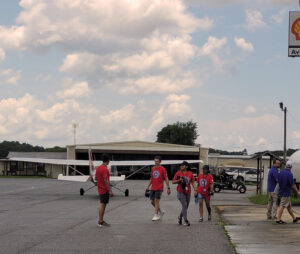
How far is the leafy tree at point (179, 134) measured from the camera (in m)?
140

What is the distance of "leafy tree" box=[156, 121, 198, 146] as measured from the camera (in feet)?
459

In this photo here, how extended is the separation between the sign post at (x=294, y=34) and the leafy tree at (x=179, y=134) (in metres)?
125

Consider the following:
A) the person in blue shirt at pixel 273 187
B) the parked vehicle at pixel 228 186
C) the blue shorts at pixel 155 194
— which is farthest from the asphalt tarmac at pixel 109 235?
the parked vehicle at pixel 228 186

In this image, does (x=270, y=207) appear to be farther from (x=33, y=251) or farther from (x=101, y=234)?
(x=33, y=251)

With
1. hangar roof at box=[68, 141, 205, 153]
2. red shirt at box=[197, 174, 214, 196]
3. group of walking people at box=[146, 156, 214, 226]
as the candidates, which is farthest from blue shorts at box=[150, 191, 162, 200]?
hangar roof at box=[68, 141, 205, 153]

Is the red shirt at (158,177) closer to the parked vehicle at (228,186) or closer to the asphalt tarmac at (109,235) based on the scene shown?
the asphalt tarmac at (109,235)

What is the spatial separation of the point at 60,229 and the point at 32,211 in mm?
6266

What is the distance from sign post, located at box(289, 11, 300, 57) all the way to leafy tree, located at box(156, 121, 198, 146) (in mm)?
125402

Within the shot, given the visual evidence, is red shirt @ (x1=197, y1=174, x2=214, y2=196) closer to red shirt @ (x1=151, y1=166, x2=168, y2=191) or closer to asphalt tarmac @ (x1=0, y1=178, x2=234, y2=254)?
asphalt tarmac @ (x1=0, y1=178, x2=234, y2=254)

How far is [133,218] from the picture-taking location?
1545 cm

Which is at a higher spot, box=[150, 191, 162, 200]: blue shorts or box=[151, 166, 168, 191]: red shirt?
box=[151, 166, 168, 191]: red shirt

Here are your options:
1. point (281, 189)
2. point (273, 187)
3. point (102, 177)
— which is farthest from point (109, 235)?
point (273, 187)

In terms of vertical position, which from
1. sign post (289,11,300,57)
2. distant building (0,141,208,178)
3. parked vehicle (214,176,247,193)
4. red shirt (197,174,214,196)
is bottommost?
parked vehicle (214,176,247,193)

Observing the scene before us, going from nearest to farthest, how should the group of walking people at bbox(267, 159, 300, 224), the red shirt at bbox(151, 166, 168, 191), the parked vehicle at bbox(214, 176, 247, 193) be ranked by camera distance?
the group of walking people at bbox(267, 159, 300, 224) → the red shirt at bbox(151, 166, 168, 191) → the parked vehicle at bbox(214, 176, 247, 193)
